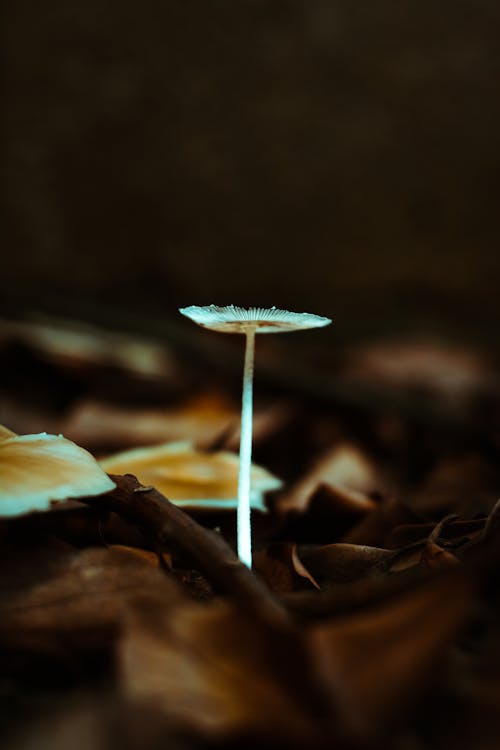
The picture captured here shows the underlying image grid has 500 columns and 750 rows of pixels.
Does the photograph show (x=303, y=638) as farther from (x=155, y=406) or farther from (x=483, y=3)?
(x=483, y=3)

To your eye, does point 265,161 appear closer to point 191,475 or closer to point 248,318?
point 191,475

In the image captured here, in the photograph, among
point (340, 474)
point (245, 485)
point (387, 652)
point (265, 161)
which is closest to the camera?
point (387, 652)

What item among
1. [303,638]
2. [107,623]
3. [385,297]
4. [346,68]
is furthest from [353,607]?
[346,68]

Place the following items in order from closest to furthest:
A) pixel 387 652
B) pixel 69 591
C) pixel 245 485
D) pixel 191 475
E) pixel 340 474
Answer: pixel 387 652, pixel 69 591, pixel 245 485, pixel 191 475, pixel 340 474

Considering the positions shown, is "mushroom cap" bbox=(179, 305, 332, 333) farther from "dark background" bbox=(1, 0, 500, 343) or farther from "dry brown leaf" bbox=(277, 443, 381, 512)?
"dark background" bbox=(1, 0, 500, 343)

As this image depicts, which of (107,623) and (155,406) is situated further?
(155,406)

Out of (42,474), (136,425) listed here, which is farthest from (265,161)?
(42,474)

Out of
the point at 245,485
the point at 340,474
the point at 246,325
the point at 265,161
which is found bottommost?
the point at 340,474

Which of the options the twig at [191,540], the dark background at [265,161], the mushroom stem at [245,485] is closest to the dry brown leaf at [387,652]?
the twig at [191,540]
